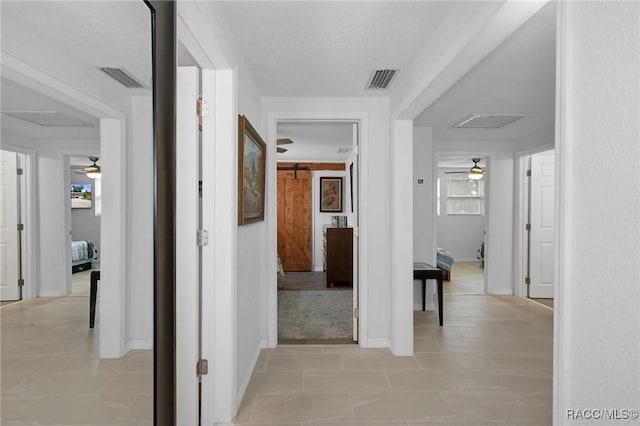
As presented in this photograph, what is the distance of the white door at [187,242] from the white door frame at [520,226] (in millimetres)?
5097

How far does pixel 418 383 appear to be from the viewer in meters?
2.76

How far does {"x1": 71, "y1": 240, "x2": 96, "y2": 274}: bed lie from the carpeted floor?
297 centimetres

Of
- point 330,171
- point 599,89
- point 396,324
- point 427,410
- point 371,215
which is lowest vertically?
point 427,410

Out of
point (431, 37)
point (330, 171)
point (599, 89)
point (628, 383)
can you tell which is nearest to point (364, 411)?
point (628, 383)

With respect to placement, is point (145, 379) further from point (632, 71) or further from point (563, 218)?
point (632, 71)

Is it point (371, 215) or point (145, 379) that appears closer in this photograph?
point (145, 379)

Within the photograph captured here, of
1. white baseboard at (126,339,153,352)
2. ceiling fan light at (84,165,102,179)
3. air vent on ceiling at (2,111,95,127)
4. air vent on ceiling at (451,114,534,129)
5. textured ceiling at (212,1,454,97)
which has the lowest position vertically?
white baseboard at (126,339,153,352)

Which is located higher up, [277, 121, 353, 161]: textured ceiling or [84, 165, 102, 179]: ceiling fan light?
[277, 121, 353, 161]: textured ceiling

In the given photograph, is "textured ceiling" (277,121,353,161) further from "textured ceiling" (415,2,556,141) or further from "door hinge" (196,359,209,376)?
"door hinge" (196,359,209,376)

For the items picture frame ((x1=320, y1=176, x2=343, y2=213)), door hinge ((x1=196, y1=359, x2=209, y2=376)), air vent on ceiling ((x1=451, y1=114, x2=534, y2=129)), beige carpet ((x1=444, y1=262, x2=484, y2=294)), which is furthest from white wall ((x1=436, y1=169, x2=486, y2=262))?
door hinge ((x1=196, y1=359, x2=209, y2=376))

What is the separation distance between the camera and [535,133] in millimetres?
5223

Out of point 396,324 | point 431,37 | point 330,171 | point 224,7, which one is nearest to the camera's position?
point 224,7

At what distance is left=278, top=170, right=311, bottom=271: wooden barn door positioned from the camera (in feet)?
26.1

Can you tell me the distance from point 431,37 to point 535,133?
377 cm
